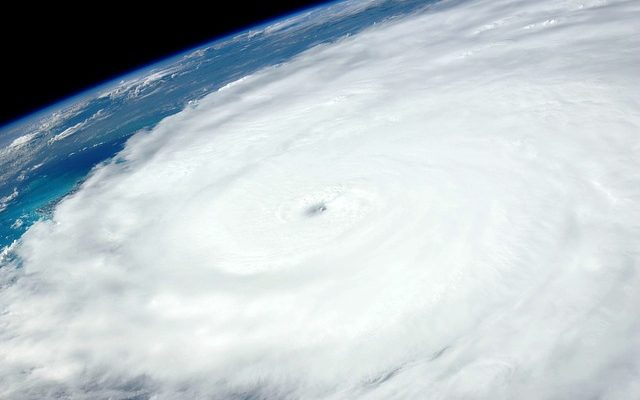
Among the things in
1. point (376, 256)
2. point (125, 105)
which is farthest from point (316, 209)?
point (125, 105)

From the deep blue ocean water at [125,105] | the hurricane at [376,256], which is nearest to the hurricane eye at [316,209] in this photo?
the hurricane at [376,256]

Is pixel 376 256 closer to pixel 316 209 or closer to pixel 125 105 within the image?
pixel 316 209

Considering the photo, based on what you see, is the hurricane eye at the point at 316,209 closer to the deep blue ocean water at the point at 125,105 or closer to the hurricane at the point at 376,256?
the hurricane at the point at 376,256

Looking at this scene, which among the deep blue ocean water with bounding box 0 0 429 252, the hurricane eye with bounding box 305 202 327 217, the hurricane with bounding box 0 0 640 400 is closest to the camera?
the hurricane with bounding box 0 0 640 400

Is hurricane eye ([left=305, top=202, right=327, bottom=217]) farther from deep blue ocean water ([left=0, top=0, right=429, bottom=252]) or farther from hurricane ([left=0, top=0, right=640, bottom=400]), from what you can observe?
deep blue ocean water ([left=0, top=0, right=429, bottom=252])

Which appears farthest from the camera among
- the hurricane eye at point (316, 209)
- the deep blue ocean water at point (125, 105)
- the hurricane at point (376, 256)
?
the deep blue ocean water at point (125, 105)

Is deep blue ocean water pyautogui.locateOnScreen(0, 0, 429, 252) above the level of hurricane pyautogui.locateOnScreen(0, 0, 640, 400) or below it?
above

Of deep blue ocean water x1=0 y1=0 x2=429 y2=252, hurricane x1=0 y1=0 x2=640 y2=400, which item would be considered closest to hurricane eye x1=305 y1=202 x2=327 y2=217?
hurricane x1=0 y1=0 x2=640 y2=400

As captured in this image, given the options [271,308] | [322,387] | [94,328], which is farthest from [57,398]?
[322,387]

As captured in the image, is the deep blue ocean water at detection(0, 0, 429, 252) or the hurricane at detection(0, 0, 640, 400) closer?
the hurricane at detection(0, 0, 640, 400)
